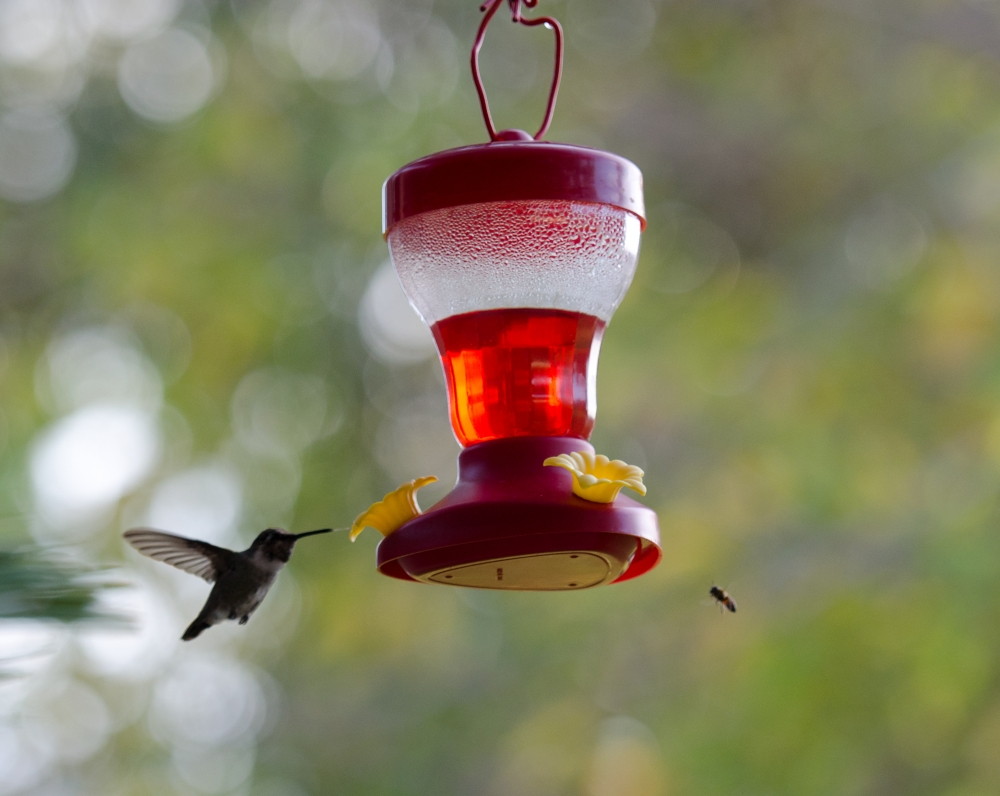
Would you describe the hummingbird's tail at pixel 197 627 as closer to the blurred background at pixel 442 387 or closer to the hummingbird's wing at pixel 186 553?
the hummingbird's wing at pixel 186 553

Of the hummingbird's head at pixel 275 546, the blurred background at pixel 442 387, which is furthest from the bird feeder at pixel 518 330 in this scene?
the blurred background at pixel 442 387

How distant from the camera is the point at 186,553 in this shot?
8.44ft

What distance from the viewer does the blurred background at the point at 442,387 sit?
20.6 ft

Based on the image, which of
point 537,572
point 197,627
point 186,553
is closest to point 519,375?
point 537,572

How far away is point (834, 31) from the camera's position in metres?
7.40

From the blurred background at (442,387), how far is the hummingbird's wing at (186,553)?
3812mm

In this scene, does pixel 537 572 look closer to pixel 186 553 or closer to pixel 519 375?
pixel 519 375

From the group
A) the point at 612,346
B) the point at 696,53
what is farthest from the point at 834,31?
the point at 612,346

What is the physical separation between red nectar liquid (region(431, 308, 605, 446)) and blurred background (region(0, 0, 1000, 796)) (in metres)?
4.26

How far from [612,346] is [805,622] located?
1692 millimetres

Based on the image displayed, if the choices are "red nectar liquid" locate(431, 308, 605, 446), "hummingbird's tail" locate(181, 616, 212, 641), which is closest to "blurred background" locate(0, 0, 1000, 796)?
"hummingbird's tail" locate(181, 616, 212, 641)

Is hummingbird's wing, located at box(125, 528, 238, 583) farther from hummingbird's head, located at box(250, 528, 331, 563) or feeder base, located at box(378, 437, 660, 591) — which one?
feeder base, located at box(378, 437, 660, 591)

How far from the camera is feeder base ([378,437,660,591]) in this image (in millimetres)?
1791

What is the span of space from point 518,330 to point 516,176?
0.34 metres
